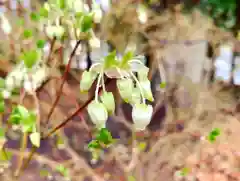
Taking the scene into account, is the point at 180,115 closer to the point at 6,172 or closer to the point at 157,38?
the point at 157,38

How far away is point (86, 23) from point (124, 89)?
0.11 meters

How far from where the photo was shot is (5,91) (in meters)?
0.52

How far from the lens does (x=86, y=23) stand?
0.38m

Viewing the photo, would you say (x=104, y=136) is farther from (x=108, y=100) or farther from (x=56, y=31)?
(x=56, y=31)

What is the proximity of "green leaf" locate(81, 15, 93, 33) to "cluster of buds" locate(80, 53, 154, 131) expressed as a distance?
0.08m

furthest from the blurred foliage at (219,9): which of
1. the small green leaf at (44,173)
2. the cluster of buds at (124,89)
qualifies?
the cluster of buds at (124,89)

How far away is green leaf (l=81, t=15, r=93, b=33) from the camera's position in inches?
14.8

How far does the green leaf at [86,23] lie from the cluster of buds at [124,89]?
0.08 m

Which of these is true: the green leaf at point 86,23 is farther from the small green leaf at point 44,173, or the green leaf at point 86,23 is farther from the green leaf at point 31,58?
the small green leaf at point 44,173

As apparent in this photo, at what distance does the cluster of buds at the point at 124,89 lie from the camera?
314mm

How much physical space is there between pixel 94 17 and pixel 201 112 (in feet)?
2.30

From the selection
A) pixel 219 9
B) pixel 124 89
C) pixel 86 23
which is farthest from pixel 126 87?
pixel 219 9

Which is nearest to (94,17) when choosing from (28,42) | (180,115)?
(28,42)

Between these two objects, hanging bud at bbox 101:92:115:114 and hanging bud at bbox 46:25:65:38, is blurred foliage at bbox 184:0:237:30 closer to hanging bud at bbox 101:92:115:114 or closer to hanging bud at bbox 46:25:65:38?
hanging bud at bbox 46:25:65:38
